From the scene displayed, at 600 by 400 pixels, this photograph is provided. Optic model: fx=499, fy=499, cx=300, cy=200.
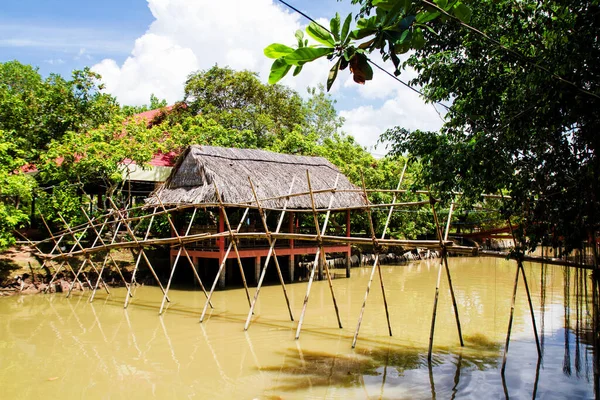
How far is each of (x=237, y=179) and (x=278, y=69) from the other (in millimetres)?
12068

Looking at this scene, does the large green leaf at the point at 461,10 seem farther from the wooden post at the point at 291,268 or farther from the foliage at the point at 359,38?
the wooden post at the point at 291,268

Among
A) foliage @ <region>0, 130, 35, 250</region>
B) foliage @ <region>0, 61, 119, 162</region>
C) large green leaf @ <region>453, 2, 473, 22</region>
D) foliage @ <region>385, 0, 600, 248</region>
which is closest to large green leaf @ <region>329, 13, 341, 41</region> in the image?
large green leaf @ <region>453, 2, 473, 22</region>

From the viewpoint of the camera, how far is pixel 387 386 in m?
6.46

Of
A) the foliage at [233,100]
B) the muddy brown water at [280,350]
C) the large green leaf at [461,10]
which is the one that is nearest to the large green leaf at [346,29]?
the large green leaf at [461,10]

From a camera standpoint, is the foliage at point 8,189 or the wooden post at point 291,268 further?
the wooden post at point 291,268

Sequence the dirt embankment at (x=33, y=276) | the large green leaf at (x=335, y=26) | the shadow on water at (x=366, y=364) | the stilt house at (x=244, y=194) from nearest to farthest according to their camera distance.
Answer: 1. the large green leaf at (x=335, y=26)
2. the shadow on water at (x=366, y=364)
3. the dirt embankment at (x=33, y=276)
4. the stilt house at (x=244, y=194)

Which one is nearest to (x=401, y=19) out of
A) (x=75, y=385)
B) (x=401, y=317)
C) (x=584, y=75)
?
(x=584, y=75)

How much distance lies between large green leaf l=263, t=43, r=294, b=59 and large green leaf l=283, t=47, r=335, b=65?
0.03 meters

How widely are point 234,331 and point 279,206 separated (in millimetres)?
6089

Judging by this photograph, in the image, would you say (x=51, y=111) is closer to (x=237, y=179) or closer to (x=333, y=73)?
(x=237, y=179)

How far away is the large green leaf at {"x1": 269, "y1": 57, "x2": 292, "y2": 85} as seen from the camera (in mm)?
2271

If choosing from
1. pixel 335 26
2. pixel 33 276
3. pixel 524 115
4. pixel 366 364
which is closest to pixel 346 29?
pixel 335 26

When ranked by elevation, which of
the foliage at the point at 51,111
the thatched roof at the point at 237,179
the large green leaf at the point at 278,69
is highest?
the foliage at the point at 51,111

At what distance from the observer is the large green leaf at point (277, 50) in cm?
220
